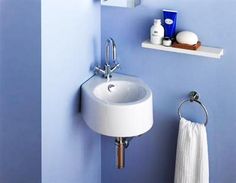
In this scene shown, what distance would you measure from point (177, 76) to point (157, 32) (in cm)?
26

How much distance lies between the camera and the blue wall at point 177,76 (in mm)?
1867

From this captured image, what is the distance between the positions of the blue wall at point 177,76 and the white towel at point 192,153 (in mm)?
88

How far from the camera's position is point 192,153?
6.47 feet

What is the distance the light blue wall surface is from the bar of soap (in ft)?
1.52

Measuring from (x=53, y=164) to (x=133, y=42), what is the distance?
73 centimetres

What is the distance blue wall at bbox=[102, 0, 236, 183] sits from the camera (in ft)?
6.13

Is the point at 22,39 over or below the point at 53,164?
over

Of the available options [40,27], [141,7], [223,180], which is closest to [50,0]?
[40,27]

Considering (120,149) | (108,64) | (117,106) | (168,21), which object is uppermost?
(168,21)

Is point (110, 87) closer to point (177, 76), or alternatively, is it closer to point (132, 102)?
point (132, 102)

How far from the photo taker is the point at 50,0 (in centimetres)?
161

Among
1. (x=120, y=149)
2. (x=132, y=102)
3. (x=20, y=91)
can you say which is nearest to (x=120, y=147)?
(x=120, y=149)

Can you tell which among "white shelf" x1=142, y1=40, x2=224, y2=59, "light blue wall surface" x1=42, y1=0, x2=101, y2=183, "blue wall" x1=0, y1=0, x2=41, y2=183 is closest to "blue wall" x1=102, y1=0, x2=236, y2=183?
"white shelf" x1=142, y1=40, x2=224, y2=59

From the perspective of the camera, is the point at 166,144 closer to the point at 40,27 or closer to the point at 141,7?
the point at 141,7
